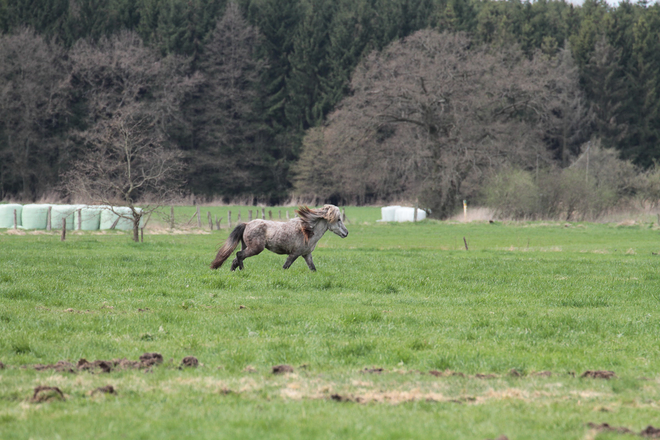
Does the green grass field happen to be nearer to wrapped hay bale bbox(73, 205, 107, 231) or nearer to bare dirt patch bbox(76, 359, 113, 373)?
bare dirt patch bbox(76, 359, 113, 373)

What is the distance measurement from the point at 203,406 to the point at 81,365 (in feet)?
6.91

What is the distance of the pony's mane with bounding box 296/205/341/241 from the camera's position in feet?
58.4

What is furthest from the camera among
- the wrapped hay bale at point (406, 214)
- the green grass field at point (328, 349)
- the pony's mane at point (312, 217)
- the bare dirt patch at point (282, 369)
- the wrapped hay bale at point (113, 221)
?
the wrapped hay bale at point (406, 214)

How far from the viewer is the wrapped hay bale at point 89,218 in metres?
42.8

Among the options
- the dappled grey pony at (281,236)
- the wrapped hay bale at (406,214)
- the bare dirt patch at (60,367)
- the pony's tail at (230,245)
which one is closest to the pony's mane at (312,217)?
the dappled grey pony at (281,236)

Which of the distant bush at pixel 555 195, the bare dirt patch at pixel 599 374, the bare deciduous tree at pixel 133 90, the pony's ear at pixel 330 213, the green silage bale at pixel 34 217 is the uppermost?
the bare deciduous tree at pixel 133 90

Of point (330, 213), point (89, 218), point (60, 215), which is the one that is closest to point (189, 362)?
point (330, 213)

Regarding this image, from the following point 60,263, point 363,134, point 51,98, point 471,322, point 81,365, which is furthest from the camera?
point 51,98

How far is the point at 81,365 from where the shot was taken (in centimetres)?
798

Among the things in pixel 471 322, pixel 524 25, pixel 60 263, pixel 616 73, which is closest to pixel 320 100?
pixel 524 25

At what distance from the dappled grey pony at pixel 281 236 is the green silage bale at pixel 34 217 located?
28.7 m

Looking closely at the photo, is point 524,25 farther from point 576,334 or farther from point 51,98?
point 576,334

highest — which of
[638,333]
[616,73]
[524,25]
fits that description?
[524,25]

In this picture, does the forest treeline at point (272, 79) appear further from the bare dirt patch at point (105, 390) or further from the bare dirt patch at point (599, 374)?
the bare dirt patch at point (105, 390)
